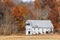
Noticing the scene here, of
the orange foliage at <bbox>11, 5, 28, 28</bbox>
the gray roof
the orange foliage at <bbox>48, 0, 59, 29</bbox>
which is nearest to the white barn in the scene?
the gray roof

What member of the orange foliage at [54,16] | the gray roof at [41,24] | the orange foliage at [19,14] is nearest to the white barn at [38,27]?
the gray roof at [41,24]

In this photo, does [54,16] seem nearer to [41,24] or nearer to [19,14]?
[41,24]

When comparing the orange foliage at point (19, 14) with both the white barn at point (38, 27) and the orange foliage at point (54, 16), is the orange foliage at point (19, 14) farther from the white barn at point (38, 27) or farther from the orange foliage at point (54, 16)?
the orange foliage at point (54, 16)

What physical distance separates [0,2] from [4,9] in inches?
122

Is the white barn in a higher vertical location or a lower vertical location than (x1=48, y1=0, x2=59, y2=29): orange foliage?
lower

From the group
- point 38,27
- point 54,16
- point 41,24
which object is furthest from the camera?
point 54,16

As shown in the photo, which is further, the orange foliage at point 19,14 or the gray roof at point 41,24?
the orange foliage at point 19,14

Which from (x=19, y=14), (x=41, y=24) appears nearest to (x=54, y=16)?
(x=41, y=24)

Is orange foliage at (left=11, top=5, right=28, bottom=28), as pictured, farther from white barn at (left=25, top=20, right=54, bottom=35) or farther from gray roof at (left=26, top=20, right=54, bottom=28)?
white barn at (left=25, top=20, right=54, bottom=35)

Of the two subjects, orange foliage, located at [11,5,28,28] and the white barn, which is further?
orange foliage, located at [11,5,28,28]

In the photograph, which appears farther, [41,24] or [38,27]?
[41,24]

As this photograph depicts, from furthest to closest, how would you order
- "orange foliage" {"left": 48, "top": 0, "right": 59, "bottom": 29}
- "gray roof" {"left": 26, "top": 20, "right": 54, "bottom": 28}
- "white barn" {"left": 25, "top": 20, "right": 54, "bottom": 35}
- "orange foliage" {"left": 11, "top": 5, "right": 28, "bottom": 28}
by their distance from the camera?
1. "orange foliage" {"left": 48, "top": 0, "right": 59, "bottom": 29}
2. "orange foliage" {"left": 11, "top": 5, "right": 28, "bottom": 28}
3. "gray roof" {"left": 26, "top": 20, "right": 54, "bottom": 28}
4. "white barn" {"left": 25, "top": 20, "right": 54, "bottom": 35}

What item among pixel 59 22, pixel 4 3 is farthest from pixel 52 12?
pixel 4 3

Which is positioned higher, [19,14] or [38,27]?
[19,14]
